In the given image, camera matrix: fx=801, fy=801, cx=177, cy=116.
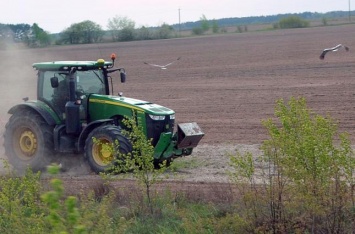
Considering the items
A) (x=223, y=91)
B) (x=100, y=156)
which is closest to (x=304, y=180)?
(x=100, y=156)

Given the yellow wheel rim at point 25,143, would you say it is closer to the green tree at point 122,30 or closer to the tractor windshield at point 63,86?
the tractor windshield at point 63,86

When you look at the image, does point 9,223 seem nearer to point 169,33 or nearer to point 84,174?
point 84,174

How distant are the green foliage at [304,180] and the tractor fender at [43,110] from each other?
616 centimetres

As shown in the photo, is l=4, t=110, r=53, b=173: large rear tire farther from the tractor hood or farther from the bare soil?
the tractor hood

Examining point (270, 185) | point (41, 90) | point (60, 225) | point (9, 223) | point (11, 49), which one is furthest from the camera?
point (11, 49)

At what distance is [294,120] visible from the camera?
9242 millimetres

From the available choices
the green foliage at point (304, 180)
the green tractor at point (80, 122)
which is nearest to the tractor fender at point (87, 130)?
the green tractor at point (80, 122)

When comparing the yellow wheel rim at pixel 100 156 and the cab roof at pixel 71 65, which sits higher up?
the cab roof at pixel 71 65

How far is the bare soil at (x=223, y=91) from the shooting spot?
1619 cm

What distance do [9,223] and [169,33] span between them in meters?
81.3

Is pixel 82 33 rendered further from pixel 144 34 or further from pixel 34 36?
pixel 144 34

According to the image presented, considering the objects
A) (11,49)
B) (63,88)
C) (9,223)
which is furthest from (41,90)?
(11,49)

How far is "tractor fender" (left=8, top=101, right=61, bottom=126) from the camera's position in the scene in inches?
588

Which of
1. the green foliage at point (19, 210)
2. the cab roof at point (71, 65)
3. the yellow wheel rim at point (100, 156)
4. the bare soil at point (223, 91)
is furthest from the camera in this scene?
the bare soil at point (223, 91)
